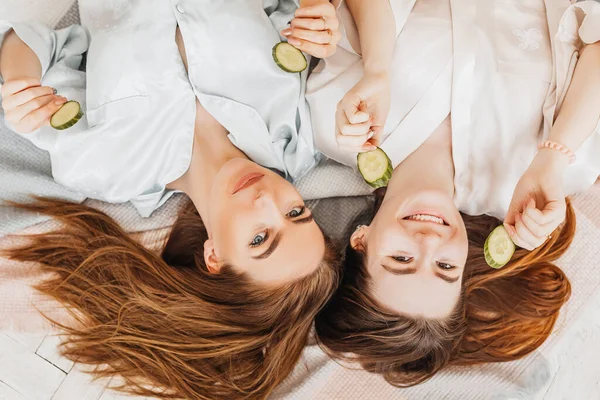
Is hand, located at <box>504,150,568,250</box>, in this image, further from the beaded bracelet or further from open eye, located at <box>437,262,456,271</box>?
open eye, located at <box>437,262,456,271</box>

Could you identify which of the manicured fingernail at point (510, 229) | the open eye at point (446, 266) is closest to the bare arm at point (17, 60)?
the open eye at point (446, 266)

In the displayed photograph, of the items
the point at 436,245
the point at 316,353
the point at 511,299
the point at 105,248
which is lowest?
the point at 316,353

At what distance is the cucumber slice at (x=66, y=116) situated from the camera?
1.51 m

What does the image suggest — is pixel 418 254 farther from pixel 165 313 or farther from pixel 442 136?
pixel 165 313

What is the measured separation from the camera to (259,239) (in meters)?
1.59

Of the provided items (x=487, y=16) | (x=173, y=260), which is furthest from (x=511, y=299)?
(x=173, y=260)

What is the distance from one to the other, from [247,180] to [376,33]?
60cm

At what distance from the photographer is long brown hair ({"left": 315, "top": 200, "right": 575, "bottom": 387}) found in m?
1.76

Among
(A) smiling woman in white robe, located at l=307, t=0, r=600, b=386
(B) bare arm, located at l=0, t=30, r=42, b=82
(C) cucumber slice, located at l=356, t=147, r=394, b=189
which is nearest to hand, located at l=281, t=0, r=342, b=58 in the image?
(A) smiling woman in white robe, located at l=307, t=0, r=600, b=386

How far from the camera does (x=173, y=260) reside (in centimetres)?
204

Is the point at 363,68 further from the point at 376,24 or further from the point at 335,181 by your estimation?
the point at 335,181

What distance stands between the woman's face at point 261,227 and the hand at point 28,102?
500 mm

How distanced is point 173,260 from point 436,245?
98 cm

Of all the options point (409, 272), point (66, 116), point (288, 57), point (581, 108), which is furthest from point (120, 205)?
point (581, 108)
